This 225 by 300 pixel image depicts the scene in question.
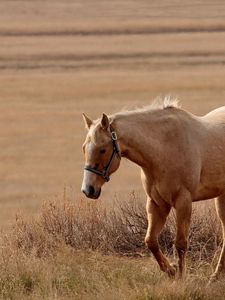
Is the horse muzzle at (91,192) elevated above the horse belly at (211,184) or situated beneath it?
situated beneath

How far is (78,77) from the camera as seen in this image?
141 feet

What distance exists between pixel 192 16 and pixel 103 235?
6176 cm

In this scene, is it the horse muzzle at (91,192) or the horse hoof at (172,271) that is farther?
the horse hoof at (172,271)

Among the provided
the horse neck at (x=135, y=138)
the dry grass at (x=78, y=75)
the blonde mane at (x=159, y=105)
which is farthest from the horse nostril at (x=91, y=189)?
the dry grass at (x=78, y=75)

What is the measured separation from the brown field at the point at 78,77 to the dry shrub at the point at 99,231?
46.4 inches

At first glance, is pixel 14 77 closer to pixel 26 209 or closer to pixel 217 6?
pixel 26 209

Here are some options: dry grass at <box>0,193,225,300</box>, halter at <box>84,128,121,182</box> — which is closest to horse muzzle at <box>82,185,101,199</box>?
halter at <box>84,128,121,182</box>

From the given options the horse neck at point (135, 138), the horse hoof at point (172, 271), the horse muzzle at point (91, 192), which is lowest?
the horse hoof at point (172, 271)

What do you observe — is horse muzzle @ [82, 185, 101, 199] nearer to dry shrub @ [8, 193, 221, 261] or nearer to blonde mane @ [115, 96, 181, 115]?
blonde mane @ [115, 96, 181, 115]

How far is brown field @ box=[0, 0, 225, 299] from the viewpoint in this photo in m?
24.8

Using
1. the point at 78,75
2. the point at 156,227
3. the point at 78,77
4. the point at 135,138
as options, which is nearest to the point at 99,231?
the point at 156,227

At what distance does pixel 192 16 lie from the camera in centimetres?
7025

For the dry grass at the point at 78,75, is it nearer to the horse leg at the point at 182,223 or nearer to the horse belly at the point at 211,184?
the horse belly at the point at 211,184

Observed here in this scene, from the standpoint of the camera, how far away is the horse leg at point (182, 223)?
8039mm
